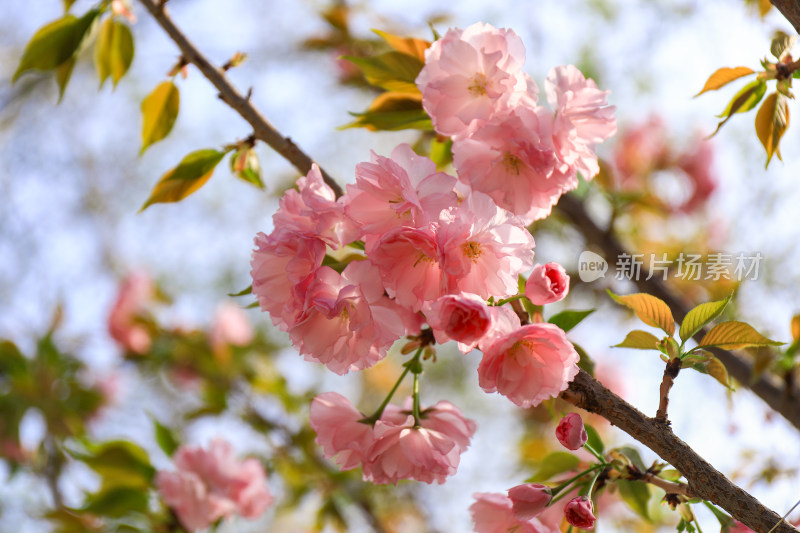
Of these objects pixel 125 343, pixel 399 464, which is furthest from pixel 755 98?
pixel 125 343

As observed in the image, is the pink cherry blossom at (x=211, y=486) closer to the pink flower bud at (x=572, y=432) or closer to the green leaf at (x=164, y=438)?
the green leaf at (x=164, y=438)

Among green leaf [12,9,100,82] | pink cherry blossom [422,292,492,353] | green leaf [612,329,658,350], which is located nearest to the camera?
pink cherry blossom [422,292,492,353]

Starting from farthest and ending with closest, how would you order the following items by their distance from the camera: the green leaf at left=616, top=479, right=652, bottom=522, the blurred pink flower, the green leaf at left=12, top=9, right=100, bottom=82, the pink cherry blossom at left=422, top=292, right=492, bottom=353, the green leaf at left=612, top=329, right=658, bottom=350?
1. the blurred pink flower
2. the green leaf at left=12, top=9, right=100, bottom=82
3. the green leaf at left=616, top=479, right=652, bottom=522
4. the green leaf at left=612, top=329, right=658, bottom=350
5. the pink cherry blossom at left=422, top=292, right=492, bottom=353

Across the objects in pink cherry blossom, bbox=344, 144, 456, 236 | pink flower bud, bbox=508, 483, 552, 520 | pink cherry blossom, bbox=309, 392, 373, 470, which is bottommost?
pink flower bud, bbox=508, 483, 552, 520

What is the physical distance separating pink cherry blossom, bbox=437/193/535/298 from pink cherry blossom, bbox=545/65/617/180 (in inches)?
4.0

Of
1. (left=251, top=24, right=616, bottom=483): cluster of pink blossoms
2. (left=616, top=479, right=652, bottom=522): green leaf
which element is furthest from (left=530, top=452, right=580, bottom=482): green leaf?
(left=251, top=24, right=616, bottom=483): cluster of pink blossoms

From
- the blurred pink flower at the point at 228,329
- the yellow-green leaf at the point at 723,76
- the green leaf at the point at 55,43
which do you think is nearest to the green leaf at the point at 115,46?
the green leaf at the point at 55,43

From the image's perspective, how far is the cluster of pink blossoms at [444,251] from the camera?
1.59 ft

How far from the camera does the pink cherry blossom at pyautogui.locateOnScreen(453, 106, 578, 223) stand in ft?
1.76

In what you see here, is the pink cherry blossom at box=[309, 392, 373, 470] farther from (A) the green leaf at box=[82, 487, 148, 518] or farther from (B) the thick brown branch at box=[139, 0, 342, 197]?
(A) the green leaf at box=[82, 487, 148, 518]

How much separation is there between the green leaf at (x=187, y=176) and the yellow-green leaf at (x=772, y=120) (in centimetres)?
56

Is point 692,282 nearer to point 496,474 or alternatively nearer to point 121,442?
point 496,474

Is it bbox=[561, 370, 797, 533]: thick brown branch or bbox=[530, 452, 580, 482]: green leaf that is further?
bbox=[530, 452, 580, 482]: green leaf

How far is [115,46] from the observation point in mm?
881
